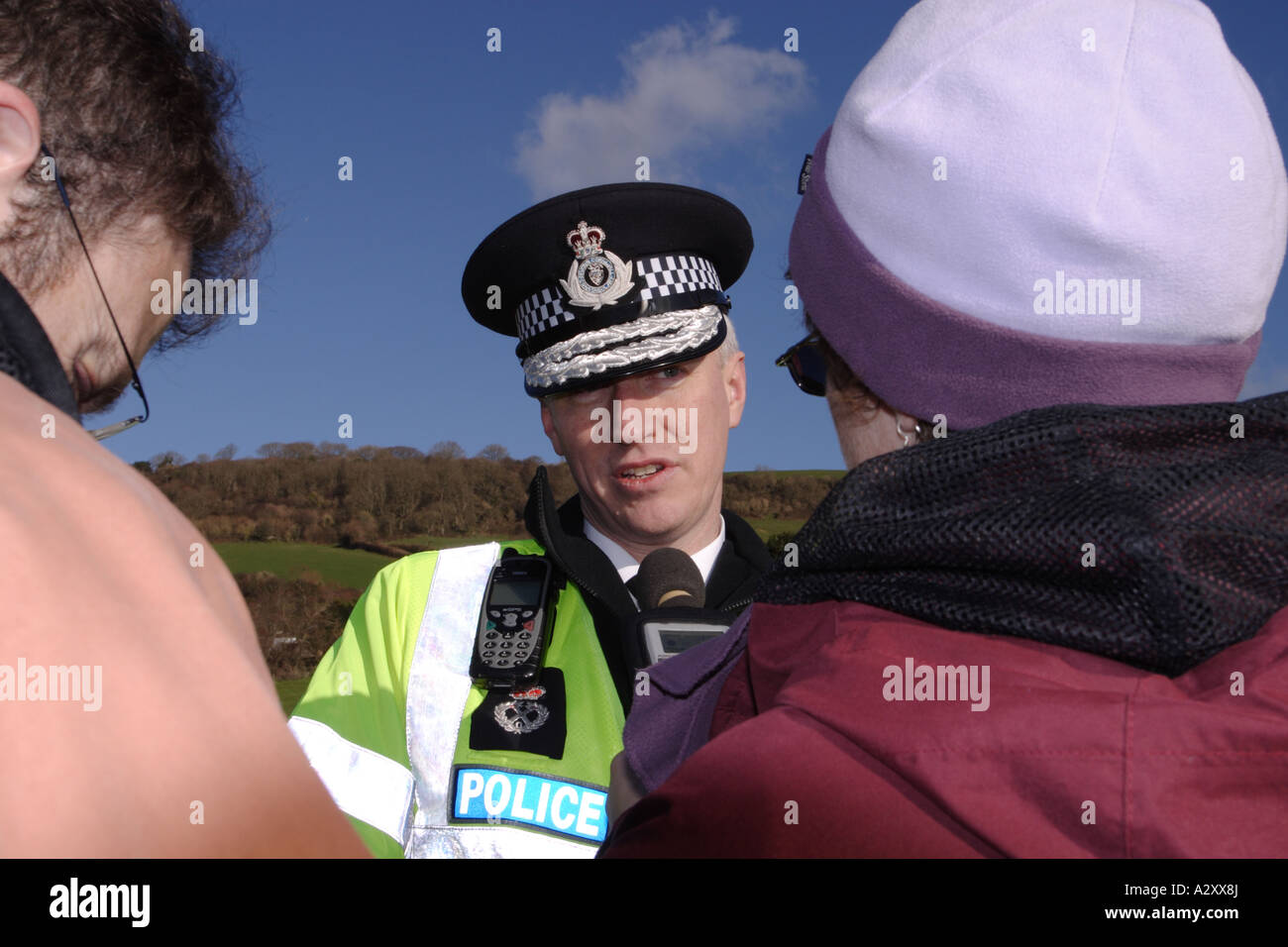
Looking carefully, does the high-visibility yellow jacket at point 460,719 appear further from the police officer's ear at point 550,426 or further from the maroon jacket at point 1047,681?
the maroon jacket at point 1047,681

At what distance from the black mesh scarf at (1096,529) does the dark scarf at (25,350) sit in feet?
2.80

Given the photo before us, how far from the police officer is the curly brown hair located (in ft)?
4.45

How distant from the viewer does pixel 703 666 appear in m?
1.35

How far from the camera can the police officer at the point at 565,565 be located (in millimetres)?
2633

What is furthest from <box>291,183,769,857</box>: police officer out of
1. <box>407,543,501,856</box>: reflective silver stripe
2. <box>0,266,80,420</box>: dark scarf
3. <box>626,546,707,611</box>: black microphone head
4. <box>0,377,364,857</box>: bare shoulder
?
<box>0,377,364,857</box>: bare shoulder

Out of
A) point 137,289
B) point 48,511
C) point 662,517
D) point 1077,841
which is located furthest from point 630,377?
point 48,511

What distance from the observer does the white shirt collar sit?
3348mm

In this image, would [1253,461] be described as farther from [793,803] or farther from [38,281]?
[38,281]

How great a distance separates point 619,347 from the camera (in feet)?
10.7

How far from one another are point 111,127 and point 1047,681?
59.1 inches

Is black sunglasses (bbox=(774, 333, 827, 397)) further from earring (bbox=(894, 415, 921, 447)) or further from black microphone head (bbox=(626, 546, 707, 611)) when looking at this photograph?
black microphone head (bbox=(626, 546, 707, 611))

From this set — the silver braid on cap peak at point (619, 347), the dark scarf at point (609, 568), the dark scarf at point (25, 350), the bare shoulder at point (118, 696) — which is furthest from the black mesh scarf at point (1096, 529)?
the silver braid on cap peak at point (619, 347)

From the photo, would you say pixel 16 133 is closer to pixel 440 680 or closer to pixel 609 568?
pixel 440 680

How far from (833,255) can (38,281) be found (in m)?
1.07
